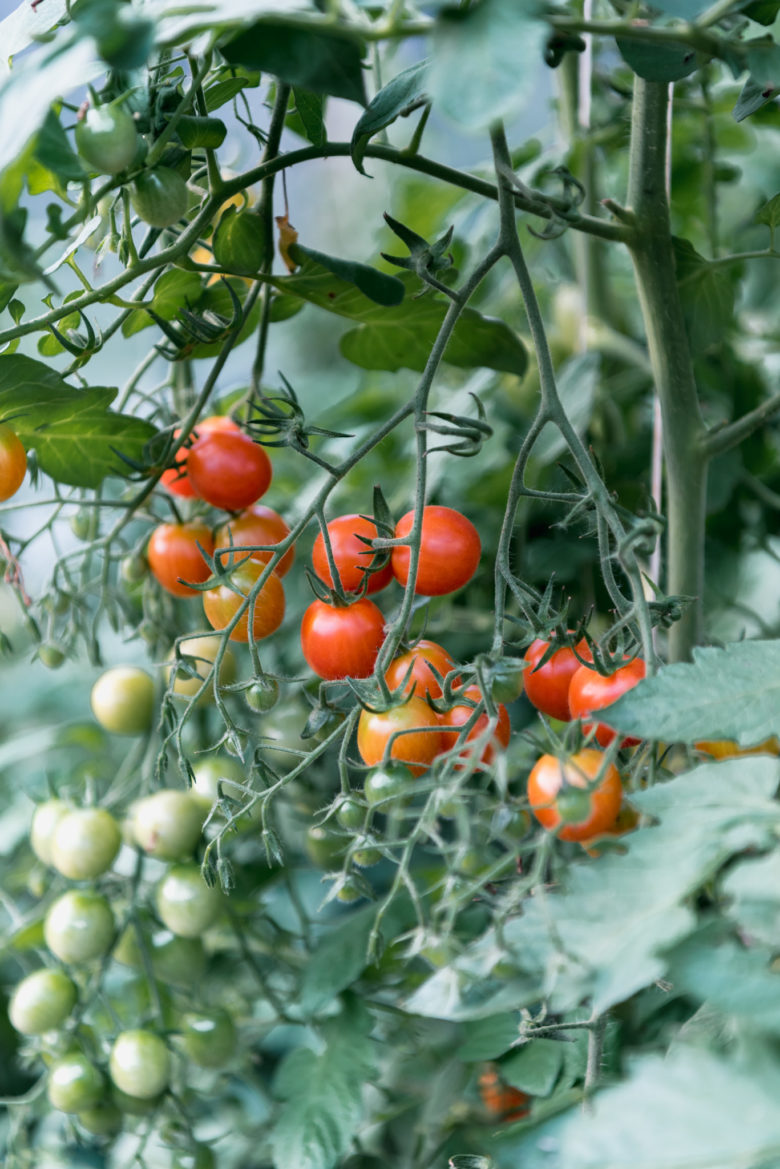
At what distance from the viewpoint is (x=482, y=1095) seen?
0.73 meters

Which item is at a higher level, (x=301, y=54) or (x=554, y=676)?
(x=301, y=54)

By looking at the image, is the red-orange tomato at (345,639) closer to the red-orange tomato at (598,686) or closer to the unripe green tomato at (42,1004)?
the red-orange tomato at (598,686)

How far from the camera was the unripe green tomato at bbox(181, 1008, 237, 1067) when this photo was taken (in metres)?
0.69

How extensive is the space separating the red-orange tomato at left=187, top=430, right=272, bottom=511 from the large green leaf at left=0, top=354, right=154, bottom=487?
0.15 feet

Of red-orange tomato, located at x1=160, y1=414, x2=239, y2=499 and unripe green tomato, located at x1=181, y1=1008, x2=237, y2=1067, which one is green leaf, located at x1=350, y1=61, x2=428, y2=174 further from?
unripe green tomato, located at x1=181, y1=1008, x2=237, y2=1067

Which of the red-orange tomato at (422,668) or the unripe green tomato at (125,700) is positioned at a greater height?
the red-orange tomato at (422,668)

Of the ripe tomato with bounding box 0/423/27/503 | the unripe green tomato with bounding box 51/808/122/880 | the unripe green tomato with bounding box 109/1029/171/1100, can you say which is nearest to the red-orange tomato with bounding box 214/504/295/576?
the ripe tomato with bounding box 0/423/27/503

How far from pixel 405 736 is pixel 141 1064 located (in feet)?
1.11

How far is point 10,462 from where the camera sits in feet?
1.75

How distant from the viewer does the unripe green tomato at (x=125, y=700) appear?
738 millimetres

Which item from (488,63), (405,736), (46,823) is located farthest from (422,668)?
(46,823)

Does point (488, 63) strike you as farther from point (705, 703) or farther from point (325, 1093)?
point (325, 1093)

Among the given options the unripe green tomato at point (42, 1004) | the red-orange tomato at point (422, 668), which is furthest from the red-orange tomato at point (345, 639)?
the unripe green tomato at point (42, 1004)

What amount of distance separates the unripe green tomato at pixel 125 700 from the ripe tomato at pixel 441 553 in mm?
309
